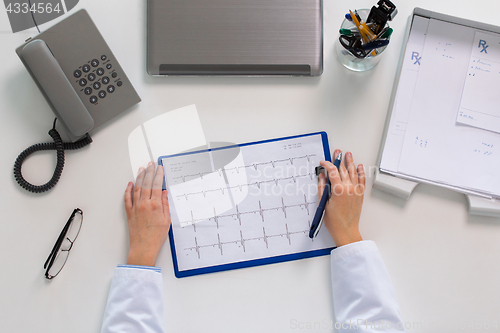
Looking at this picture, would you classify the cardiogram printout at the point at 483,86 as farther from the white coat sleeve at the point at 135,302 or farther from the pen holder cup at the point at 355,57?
the white coat sleeve at the point at 135,302

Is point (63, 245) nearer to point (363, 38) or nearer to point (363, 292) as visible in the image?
point (363, 292)

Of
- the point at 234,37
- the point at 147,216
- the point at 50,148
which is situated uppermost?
the point at 234,37

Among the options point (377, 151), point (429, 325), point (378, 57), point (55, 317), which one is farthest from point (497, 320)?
point (55, 317)

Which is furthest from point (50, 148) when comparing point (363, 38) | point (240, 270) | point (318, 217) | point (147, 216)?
point (363, 38)

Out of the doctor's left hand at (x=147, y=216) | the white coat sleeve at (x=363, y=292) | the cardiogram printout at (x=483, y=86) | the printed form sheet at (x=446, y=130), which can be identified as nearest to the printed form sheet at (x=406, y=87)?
the printed form sheet at (x=446, y=130)

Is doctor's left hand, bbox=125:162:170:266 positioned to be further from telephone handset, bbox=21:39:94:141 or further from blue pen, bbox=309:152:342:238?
blue pen, bbox=309:152:342:238

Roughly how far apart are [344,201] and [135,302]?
53cm

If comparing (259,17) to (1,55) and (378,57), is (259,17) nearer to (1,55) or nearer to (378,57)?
(378,57)

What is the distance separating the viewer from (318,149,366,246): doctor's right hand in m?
0.74

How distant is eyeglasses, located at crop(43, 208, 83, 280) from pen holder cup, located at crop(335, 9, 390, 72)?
0.73 meters

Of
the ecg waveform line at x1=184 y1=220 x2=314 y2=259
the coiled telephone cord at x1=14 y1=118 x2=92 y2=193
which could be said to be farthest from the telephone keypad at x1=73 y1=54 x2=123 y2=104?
the ecg waveform line at x1=184 y1=220 x2=314 y2=259

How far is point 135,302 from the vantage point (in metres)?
0.70

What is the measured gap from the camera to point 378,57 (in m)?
0.76

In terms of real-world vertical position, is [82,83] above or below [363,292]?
above
